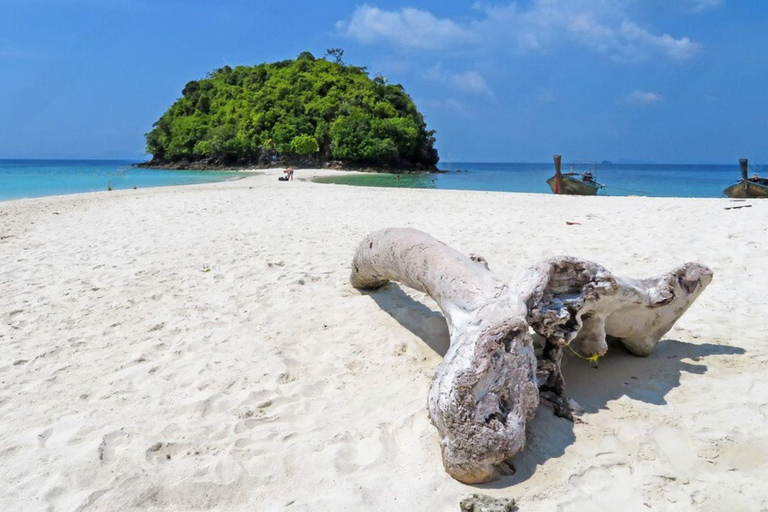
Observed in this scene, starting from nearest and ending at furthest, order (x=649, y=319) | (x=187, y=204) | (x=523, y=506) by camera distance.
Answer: (x=523, y=506) < (x=649, y=319) < (x=187, y=204)

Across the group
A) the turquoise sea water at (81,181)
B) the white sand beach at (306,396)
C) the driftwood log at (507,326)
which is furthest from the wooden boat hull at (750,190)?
the turquoise sea water at (81,181)

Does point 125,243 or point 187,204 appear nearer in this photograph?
point 125,243

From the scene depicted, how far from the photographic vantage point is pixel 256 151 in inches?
2244

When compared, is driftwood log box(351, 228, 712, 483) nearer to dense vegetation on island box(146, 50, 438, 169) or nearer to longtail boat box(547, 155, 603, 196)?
longtail boat box(547, 155, 603, 196)

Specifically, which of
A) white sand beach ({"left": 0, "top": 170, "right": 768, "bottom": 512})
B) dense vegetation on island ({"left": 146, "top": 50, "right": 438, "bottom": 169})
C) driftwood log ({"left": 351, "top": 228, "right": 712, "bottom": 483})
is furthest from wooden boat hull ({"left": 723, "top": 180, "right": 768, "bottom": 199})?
dense vegetation on island ({"left": 146, "top": 50, "right": 438, "bottom": 169})

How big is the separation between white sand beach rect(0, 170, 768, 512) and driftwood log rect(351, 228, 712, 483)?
187 mm

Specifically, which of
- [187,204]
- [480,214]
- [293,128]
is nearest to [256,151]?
[293,128]

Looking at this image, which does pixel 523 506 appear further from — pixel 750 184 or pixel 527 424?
pixel 750 184

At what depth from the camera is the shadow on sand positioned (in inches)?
98.8

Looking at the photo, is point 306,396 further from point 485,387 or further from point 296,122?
point 296,122

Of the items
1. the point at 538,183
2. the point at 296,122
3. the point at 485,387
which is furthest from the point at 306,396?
the point at 296,122

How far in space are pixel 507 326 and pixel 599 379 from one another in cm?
112

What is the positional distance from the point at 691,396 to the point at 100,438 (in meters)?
3.35

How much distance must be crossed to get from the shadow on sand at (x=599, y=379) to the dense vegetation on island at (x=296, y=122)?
48.2 meters
